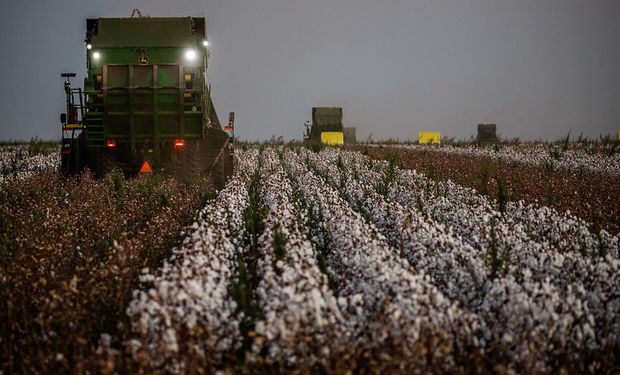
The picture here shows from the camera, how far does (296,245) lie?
795 centimetres

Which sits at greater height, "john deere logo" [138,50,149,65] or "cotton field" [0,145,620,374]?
"john deere logo" [138,50,149,65]

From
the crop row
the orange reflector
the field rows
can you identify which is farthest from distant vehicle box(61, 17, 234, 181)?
the crop row

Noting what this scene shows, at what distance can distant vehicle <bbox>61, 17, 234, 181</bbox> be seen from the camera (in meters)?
16.0

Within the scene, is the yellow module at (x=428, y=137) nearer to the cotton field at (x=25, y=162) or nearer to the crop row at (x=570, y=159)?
the crop row at (x=570, y=159)

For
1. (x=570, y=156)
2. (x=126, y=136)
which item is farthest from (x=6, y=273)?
(x=570, y=156)

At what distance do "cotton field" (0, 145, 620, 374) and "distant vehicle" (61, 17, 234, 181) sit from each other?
15.0 feet

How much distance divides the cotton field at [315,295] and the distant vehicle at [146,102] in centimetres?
458

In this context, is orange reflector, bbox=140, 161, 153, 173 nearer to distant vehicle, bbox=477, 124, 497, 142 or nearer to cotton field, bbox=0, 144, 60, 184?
cotton field, bbox=0, 144, 60, 184

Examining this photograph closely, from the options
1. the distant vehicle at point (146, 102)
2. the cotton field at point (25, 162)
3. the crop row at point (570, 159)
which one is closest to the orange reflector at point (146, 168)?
the distant vehicle at point (146, 102)

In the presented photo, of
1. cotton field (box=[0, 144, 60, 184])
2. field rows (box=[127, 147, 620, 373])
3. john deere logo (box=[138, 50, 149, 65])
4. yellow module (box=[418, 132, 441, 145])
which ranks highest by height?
john deere logo (box=[138, 50, 149, 65])

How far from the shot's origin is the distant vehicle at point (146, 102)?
15992mm

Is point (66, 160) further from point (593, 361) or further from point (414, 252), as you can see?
point (593, 361)

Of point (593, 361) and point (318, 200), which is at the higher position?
point (318, 200)

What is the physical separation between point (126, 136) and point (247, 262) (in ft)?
27.5
